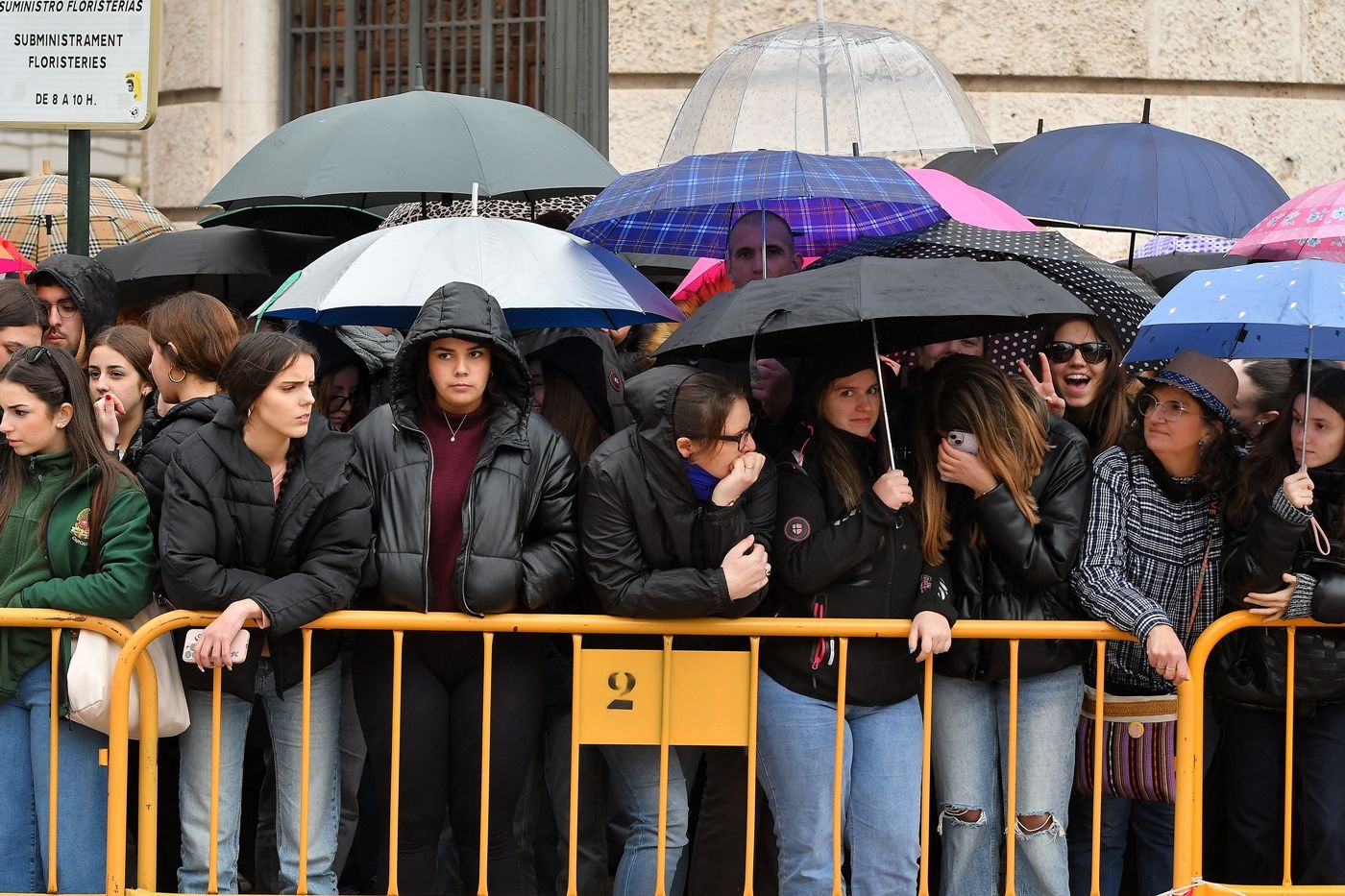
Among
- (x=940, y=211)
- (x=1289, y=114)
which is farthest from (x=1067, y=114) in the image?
(x=940, y=211)

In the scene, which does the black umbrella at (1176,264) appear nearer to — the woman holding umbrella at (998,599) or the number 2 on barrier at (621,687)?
the woman holding umbrella at (998,599)

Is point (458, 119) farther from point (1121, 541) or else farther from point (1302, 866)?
→ point (1302, 866)

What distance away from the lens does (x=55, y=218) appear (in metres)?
6.99

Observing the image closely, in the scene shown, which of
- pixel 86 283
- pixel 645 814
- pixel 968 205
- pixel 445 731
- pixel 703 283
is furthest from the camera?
pixel 703 283

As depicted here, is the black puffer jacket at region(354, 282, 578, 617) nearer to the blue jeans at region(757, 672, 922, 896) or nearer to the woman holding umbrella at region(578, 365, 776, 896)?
the woman holding umbrella at region(578, 365, 776, 896)

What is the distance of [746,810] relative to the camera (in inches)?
180

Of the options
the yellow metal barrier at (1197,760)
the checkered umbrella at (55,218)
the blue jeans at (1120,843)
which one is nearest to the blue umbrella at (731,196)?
the yellow metal barrier at (1197,760)

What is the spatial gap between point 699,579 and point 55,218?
A: 4106 mm

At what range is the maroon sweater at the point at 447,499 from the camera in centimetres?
433

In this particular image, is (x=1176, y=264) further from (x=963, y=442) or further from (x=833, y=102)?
(x=963, y=442)

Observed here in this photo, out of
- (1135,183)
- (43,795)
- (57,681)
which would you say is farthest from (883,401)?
(43,795)

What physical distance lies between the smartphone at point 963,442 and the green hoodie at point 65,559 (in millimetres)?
2177

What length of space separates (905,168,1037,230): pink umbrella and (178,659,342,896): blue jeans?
7.91ft

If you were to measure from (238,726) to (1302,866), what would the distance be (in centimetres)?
300
